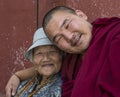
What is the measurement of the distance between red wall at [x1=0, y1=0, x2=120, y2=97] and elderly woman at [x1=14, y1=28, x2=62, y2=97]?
1198 mm

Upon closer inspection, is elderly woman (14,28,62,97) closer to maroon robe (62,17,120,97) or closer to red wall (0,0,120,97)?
maroon robe (62,17,120,97)

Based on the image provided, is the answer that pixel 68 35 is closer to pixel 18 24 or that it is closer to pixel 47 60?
pixel 47 60

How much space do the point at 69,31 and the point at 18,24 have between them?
189 cm

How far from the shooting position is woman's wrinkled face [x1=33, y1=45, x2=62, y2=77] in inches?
117

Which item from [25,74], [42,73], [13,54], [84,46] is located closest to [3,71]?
[13,54]

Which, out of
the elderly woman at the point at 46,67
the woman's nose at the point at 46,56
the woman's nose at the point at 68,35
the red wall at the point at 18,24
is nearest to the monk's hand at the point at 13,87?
the elderly woman at the point at 46,67

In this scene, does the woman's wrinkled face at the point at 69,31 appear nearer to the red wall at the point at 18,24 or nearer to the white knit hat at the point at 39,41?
the white knit hat at the point at 39,41

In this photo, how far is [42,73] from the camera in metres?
2.99

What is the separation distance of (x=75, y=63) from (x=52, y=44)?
0.23m

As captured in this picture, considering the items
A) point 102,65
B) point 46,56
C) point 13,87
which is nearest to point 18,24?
point 13,87

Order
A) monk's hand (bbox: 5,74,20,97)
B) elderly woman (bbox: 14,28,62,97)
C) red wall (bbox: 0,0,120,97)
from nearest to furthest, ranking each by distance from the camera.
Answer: elderly woman (bbox: 14,28,62,97) < monk's hand (bbox: 5,74,20,97) < red wall (bbox: 0,0,120,97)

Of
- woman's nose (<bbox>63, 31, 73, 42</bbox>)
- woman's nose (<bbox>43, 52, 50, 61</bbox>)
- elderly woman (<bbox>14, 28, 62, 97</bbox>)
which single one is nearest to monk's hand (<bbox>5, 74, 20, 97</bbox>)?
elderly woman (<bbox>14, 28, 62, 97</bbox>)

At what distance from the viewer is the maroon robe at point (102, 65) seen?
240 cm

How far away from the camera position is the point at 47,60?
296 centimetres
